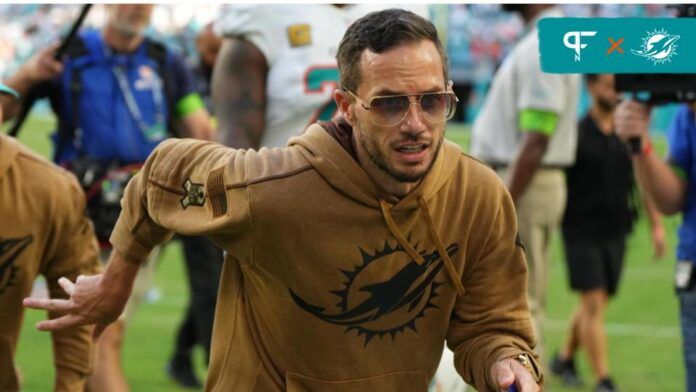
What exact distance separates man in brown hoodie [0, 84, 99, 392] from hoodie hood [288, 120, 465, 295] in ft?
4.38

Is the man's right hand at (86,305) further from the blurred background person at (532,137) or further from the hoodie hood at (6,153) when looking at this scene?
the blurred background person at (532,137)

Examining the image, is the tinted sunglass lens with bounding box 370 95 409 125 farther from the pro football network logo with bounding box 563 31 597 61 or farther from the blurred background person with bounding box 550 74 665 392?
the blurred background person with bounding box 550 74 665 392

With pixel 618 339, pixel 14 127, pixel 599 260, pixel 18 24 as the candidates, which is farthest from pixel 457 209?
pixel 18 24

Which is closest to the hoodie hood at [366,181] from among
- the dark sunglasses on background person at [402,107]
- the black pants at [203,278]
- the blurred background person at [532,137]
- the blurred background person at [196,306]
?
the dark sunglasses on background person at [402,107]

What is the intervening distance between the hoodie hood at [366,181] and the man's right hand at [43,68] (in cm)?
313

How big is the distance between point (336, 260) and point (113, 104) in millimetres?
3435

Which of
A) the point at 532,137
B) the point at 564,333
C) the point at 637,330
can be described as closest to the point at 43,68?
the point at 532,137

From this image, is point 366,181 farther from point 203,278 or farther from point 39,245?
point 203,278

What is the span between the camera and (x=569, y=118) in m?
7.78

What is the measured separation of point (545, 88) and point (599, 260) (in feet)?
5.71

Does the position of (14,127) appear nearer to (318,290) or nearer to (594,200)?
(318,290)

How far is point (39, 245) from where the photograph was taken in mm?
4773

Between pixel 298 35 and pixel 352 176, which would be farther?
pixel 298 35

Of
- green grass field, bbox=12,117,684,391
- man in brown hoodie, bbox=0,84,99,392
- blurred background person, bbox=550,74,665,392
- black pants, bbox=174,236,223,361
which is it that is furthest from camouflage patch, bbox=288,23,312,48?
blurred background person, bbox=550,74,665,392
